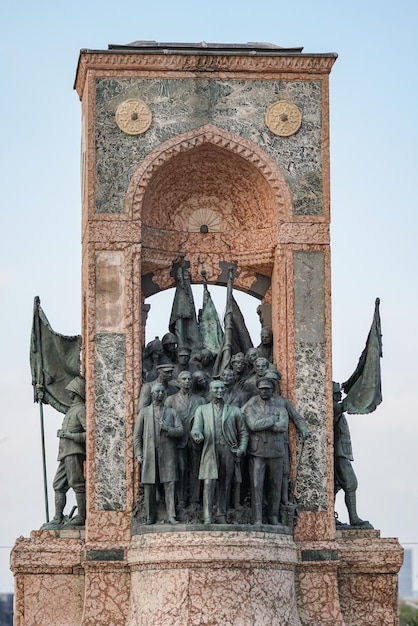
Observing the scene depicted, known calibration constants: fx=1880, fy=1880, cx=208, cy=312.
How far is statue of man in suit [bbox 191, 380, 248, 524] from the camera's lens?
28.0m

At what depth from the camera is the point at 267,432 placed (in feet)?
93.4

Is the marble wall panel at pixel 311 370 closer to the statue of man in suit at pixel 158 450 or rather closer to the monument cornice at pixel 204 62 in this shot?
the statue of man in suit at pixel 158 450

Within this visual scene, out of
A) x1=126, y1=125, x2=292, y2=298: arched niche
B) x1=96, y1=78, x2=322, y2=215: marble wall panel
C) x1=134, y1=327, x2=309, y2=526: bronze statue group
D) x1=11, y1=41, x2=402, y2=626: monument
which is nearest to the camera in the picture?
x1=11, y1=41, x2=402, y2=626: monument

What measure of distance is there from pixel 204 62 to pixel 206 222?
2705 millimetres

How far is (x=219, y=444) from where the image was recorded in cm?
2812

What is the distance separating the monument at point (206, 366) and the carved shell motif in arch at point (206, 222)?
4 cm

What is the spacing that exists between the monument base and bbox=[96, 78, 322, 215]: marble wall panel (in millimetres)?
5333

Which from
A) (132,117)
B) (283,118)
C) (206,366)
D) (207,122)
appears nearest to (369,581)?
(206,366)

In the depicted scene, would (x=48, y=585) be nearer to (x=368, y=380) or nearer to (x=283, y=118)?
(x=368, y=380)

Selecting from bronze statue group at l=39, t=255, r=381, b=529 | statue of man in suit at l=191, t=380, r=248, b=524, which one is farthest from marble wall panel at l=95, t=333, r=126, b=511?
statue of man in suit at l=191, t=380, r=248, b=524

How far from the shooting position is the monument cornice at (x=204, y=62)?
98.4 feet

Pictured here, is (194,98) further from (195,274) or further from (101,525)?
(101,525)

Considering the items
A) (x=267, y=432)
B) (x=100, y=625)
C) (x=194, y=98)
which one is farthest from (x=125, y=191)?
(x=100, y=625)

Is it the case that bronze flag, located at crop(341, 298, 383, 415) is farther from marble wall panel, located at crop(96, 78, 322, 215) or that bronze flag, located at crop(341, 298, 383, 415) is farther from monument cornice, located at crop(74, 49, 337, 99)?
monument cornice, located at crop(74, 49, 337, 99)
